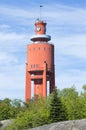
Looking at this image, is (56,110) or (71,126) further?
(56,110)

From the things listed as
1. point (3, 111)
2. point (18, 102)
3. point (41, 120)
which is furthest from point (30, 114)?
point (18, 102)

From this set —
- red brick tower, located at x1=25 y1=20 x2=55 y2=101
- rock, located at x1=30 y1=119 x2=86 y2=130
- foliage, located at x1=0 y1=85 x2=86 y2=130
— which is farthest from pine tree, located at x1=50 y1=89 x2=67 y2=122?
red brick tower, located at x1=25 y1=20 x2=55 y2=101

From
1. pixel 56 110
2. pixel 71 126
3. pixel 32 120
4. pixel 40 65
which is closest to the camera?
pixel 71 126

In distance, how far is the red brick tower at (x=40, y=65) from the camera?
110 metres

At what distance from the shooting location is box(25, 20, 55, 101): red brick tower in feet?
361

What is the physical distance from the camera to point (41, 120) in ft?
226

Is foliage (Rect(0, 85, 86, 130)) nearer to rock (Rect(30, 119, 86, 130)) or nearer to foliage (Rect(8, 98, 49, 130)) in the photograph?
foliage (Rect(8, 98, 49, 130))

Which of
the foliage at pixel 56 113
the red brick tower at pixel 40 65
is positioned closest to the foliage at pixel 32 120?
the foliage at pixel 56 113

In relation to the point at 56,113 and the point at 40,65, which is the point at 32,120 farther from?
the point at 40,65

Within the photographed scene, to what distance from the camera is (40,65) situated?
110 metres

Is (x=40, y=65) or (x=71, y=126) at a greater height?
(x=40, y=65)

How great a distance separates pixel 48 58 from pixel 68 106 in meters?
40.9

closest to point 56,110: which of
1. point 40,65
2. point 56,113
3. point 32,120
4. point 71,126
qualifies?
point 56,113

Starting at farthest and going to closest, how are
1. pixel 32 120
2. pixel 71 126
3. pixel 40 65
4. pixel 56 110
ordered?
pixel 40 65 → pixel 32 120 → pixel 56 110 → pixel 71 126
